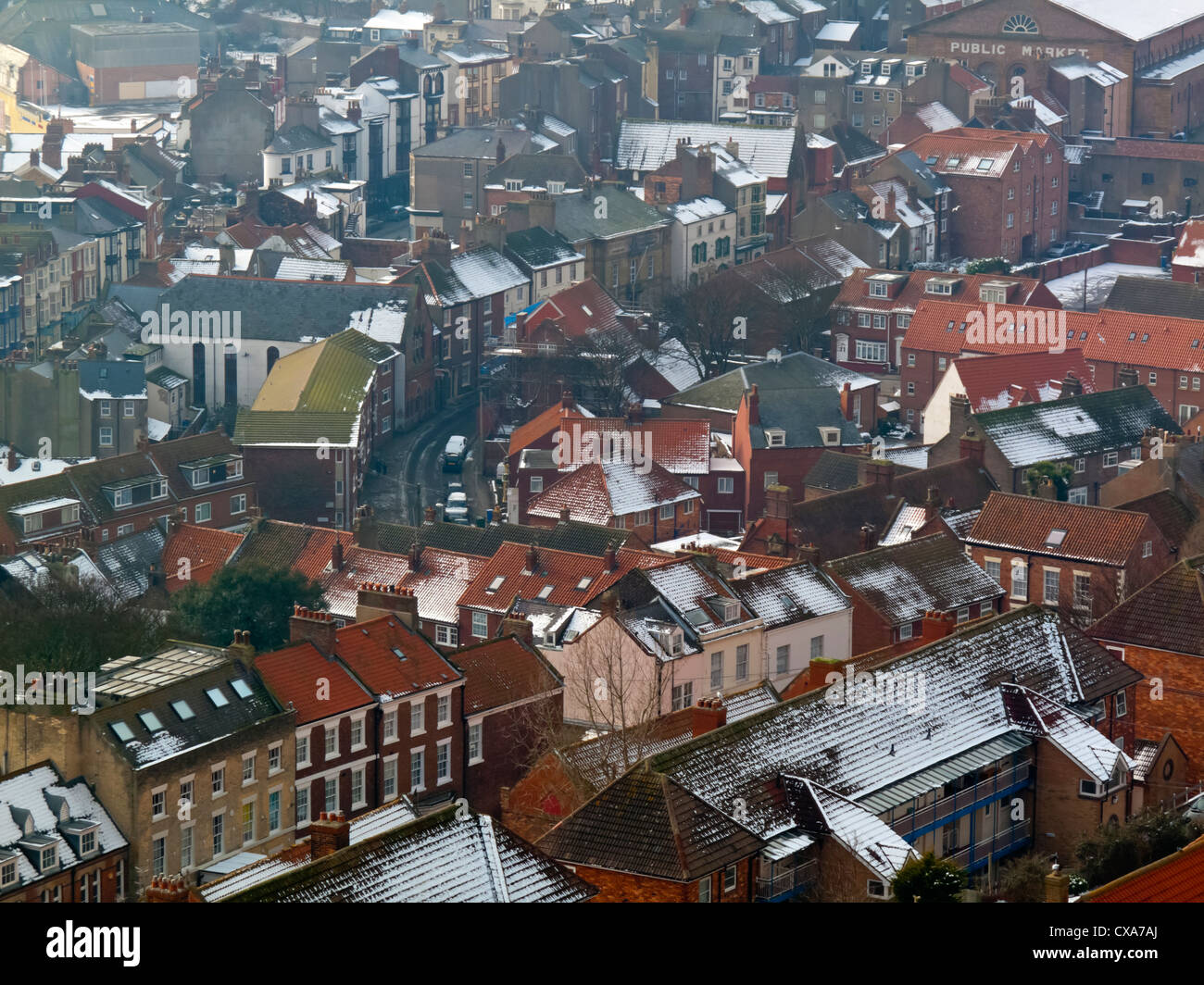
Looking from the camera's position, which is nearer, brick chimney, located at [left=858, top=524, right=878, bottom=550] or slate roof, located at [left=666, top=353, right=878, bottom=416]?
brick chimney, located at [left=858, top=524, right=878, bottom=550]

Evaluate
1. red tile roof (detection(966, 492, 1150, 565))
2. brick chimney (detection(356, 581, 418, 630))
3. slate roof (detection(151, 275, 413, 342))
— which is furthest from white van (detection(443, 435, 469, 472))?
brick chimney (detection(356, 581, 418, 630))

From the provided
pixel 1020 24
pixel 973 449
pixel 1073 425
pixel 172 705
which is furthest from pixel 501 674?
pixel 1020 24

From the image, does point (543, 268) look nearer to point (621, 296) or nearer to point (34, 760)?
point (621, 296)

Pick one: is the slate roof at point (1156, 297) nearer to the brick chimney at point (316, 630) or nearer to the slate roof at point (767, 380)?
the slate roof at point (767, 380)

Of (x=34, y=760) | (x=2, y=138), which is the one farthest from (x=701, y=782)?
(x=2, y=138)

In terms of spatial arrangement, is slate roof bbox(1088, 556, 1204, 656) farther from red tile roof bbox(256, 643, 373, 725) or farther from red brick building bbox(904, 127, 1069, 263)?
red brick building bbox(904, 127, 1069, 263)

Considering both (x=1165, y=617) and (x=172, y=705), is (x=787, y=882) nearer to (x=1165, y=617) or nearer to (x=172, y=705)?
(x=172, y=705)
